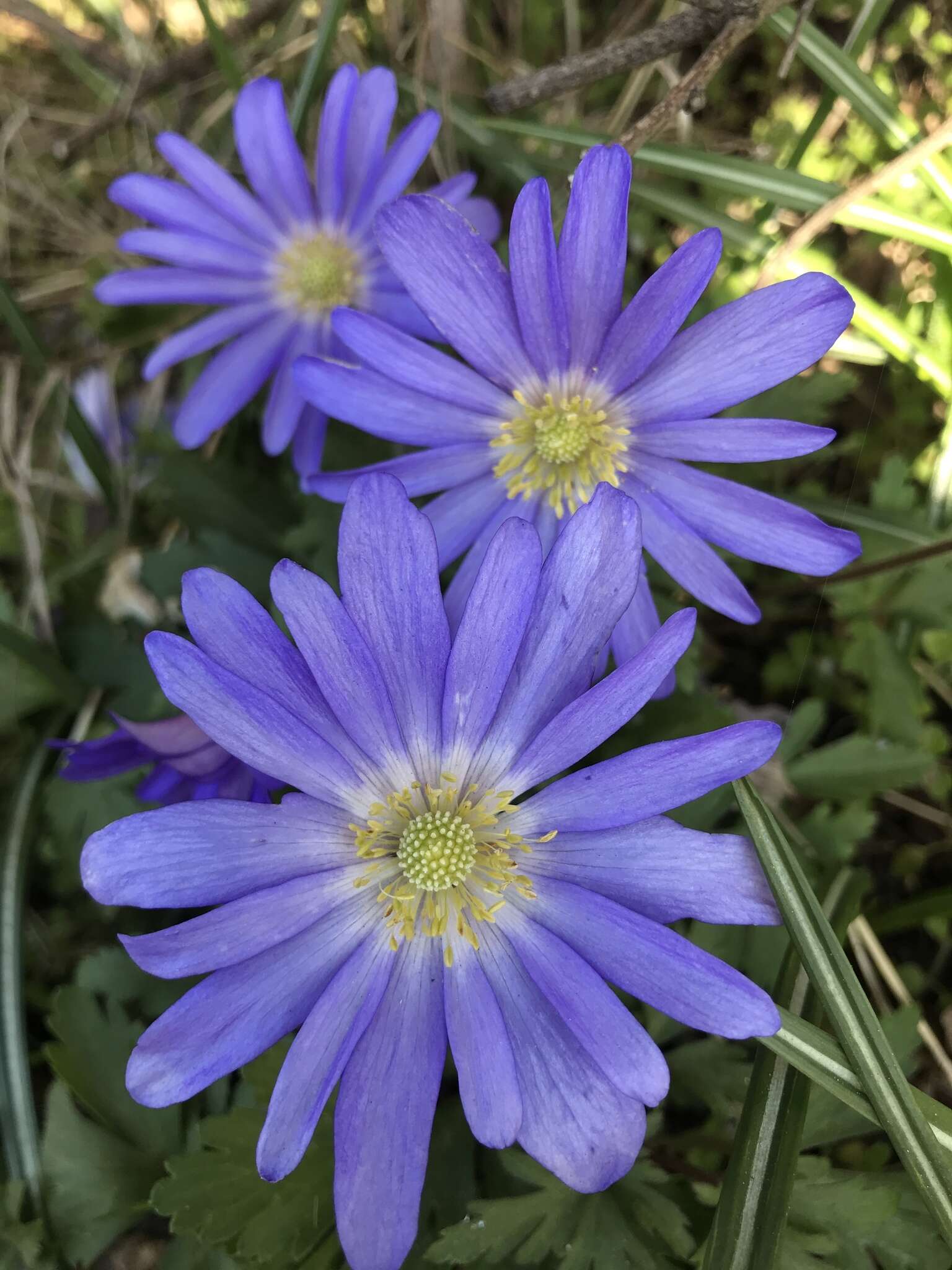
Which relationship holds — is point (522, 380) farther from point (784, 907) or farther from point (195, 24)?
point (195, 24)

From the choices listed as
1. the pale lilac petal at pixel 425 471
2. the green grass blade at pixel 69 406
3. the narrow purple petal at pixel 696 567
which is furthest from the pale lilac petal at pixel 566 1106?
the green grass blade at pixel 69 406

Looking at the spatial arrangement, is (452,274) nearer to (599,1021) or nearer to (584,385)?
(584,385)

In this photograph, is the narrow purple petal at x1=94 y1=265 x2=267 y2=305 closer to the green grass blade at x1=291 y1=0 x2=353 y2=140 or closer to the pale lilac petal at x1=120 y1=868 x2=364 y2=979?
the green grass blade at x1=291 y1=0 x2=353 y2=140

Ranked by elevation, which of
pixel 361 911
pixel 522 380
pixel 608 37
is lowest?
pixel 361 911

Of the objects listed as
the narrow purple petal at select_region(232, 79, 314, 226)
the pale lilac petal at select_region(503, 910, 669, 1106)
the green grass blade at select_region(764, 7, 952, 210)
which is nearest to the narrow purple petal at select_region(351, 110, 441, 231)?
the narrow purple petal at select_region(232, 79, 314, 226)

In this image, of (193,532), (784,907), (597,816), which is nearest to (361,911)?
(597,816)

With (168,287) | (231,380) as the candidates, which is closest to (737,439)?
(231,380)
